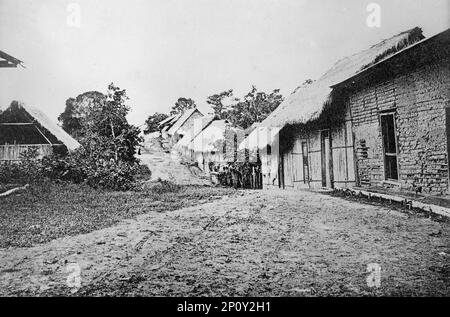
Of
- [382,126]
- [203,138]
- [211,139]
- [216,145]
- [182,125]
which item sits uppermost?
[182,125]

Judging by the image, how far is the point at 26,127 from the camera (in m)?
15.0

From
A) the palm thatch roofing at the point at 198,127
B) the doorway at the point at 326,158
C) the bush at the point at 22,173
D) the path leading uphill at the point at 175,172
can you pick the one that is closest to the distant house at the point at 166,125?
the palm thatch roofing at the point at 198,127

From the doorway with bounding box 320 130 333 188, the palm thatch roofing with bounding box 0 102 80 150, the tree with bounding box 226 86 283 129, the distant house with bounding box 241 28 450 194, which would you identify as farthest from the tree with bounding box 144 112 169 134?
the doorway with bounding box 320 130 333 188

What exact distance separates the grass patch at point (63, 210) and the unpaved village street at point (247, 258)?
0.60 metres

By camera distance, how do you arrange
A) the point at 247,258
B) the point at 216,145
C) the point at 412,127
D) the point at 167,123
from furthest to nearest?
1. the point at 167,123
2. the point at 216,145
3. the point at 412,127
4. the point at 247,258

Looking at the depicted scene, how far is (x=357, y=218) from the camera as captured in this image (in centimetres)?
552

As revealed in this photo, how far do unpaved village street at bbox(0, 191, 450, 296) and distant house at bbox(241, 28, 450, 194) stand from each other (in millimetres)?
1705

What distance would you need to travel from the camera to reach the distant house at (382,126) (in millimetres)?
6118

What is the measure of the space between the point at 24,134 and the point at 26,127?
1.27 feet

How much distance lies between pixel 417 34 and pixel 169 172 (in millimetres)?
15232

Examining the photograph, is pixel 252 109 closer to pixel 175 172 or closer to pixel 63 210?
pixel 175 172

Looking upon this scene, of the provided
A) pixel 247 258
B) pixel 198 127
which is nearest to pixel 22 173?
pixel 247 258
